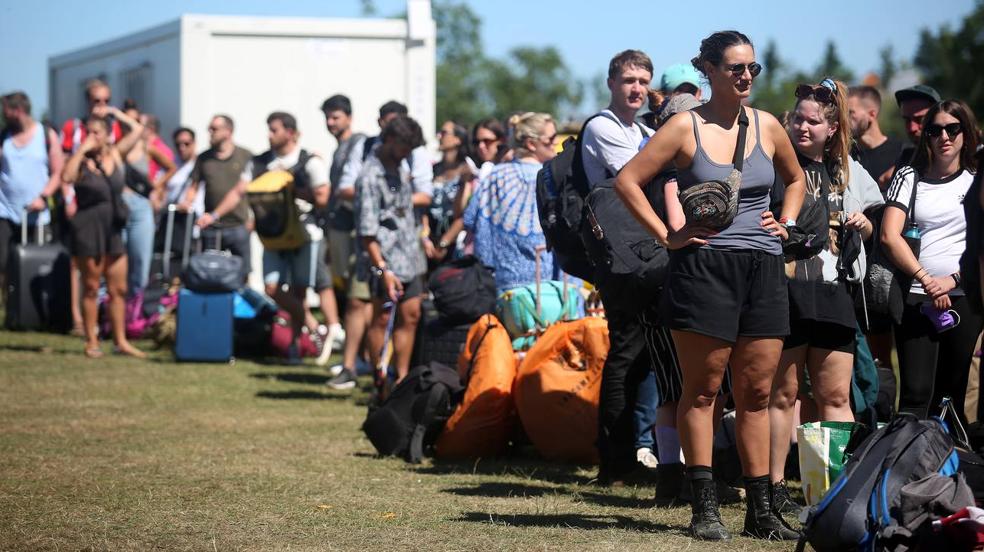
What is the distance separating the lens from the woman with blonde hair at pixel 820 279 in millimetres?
5559

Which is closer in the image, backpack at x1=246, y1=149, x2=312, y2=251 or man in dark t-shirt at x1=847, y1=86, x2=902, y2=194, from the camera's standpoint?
man in dark t-shirt at x1=847, y1=86, x2=902, y2=194

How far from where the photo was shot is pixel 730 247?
4984 millimetres

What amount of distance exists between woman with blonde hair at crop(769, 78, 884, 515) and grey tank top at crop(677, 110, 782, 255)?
1.47 ft

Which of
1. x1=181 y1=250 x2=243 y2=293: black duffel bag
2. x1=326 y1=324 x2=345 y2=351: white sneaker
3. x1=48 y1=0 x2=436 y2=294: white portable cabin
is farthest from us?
x1=48 y1=0 x2=436 y2=294: white portable cabin

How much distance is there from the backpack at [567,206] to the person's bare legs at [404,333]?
252 cm

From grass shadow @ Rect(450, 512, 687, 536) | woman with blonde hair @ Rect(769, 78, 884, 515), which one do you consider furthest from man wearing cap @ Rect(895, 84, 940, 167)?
grass shadow @ Rect(450, 512, 687, 536)

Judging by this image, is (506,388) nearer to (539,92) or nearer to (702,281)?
(702,281)

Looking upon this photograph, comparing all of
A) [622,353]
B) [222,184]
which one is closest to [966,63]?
[222,184]

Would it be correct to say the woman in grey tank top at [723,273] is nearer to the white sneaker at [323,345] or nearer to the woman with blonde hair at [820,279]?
the woman with blonde hair at [820,279]

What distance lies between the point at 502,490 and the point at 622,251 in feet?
4.57

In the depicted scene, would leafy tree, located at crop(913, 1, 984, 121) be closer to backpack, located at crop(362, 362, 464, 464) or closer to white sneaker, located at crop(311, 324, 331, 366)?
white sneaker, located at crop(311, 324, 331, 366)

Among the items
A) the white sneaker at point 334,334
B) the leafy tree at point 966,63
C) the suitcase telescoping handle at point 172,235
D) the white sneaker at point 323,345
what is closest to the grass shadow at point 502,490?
the white sneaker at point 334,334

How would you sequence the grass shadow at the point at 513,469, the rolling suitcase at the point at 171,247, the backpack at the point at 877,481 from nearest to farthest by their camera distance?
the backpack at the point at 877,481
the grass shadow at the point at 513,469
the rolling suitcase at the point at 171,247

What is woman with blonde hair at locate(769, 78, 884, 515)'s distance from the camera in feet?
18.2
